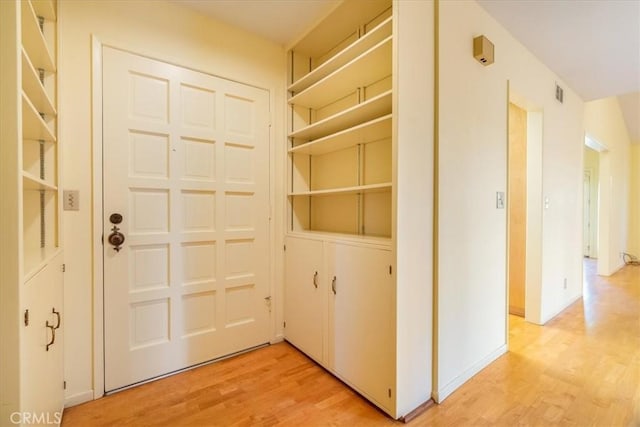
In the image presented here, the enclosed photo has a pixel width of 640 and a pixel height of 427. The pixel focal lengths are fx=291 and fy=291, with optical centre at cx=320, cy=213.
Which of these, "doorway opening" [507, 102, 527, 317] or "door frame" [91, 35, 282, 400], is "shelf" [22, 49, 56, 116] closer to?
"door frame" [91, 35, 282, 400]

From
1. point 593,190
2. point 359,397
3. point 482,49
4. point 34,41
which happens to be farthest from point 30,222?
point 593,190

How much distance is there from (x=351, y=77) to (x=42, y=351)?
2.21 metres

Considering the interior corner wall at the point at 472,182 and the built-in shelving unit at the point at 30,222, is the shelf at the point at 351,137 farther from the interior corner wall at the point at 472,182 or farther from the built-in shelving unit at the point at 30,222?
the built-in shelving unit at the point at 30,222

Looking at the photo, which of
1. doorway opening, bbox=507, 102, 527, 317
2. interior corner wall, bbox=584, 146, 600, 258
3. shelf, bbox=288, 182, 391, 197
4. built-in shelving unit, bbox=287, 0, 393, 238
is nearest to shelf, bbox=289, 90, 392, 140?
built-in shelving unit, bbox=287, 0, 393, 238

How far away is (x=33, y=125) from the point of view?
4.37 ft

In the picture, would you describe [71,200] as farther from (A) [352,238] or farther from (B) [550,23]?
(B) [550,23]

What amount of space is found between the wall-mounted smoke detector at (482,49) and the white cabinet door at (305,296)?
5.65 feet

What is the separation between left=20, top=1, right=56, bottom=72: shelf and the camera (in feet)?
3.74

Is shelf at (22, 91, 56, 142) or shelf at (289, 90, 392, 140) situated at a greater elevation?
shelf at (289, 90, 392, 140)

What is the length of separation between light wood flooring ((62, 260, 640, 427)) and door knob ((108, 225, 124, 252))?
92 cm

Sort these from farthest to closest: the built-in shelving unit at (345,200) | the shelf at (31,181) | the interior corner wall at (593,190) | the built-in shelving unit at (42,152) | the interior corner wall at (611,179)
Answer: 1. the interior corner wall at (593,190)
2. the interior corner wall at (611,179)
3. the built-in shelving unit at (345,200)
4. the built-in shelving unit at (42,152)
5. the shelf at (31,181)

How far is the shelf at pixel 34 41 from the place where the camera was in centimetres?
114

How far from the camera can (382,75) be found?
204cm
